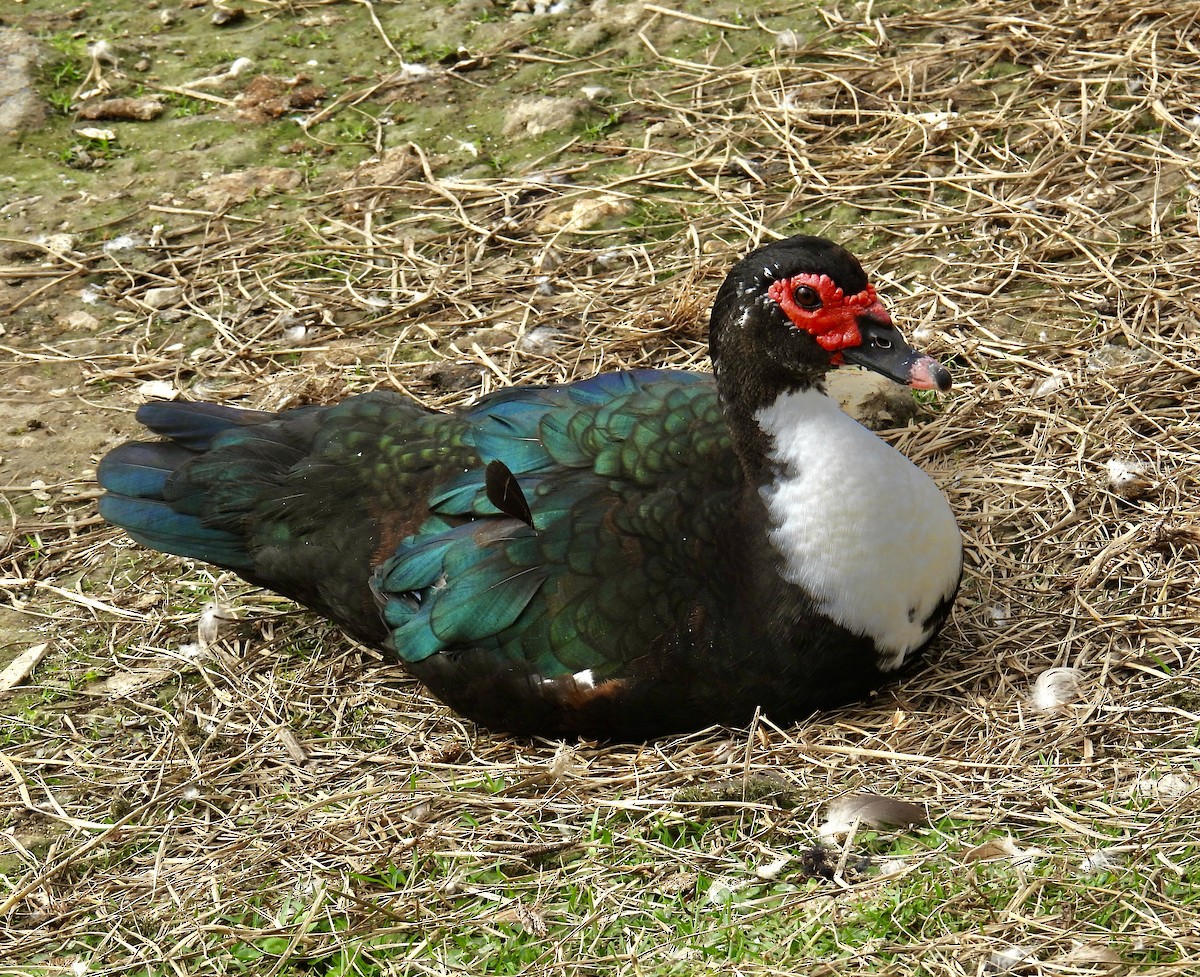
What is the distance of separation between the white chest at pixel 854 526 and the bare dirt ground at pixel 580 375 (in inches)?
11.8

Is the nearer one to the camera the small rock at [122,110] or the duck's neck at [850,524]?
the duck's neck at [850,524]

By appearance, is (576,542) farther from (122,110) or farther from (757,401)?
(122,110)

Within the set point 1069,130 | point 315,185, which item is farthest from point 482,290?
point 1069,130

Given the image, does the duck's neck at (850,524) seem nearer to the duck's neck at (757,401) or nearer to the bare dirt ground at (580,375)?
the duck's neck at (757,401)

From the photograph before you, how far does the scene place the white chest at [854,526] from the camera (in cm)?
354

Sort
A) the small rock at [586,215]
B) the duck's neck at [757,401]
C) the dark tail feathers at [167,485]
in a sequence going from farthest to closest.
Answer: the small rock at [586,215], the dark tail feathers at [167,485], the duck's neck at [757,401]

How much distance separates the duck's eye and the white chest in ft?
0.75

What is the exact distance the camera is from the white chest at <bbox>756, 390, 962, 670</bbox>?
11.6 ft

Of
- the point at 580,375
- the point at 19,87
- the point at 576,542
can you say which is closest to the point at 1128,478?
the point at 576,542

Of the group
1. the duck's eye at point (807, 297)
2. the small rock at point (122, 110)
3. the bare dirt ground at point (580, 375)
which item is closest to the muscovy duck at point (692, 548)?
the duck's eye at point (807, 297)

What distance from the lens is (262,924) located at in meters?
3.26

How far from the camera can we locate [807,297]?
11.6 ft

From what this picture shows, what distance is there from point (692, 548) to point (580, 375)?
146cm

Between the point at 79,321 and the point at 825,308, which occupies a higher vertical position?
the point at 825,308
